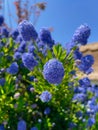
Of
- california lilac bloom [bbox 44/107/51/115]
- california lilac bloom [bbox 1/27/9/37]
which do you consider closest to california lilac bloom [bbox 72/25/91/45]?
california lilac bloom [bbox 44/107/51/115]

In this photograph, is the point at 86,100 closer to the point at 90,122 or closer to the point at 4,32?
the point at 90,122

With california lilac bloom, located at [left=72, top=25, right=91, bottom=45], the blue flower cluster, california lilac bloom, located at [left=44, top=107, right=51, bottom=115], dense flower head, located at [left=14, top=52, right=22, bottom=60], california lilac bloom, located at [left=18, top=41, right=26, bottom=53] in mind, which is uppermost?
california lilac bloom, located at [left=18, top=41, right=26, bottom=53]

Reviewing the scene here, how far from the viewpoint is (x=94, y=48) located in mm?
8336

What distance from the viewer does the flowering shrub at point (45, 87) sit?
2.11 meters

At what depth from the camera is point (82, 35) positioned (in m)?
2.14

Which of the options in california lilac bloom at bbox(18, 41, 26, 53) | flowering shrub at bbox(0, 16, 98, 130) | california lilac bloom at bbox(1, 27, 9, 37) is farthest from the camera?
california lilac bloom at bbox(1, 27, 9, 37)

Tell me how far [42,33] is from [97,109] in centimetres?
83

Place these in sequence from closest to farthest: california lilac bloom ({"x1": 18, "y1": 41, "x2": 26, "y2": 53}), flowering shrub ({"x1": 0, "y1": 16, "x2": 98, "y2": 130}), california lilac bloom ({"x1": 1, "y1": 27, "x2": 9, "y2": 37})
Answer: flowering shrub ({"x1": 0, "y1": 16, "x2": 98, "y2": 130})
california lilac bloom ({"x1": 18, "y1": 41, "x2": 26, "y2": 53})
california lilac bloom ({"x1": 1, "y1": 27, "x2": 9, "y2": 37})

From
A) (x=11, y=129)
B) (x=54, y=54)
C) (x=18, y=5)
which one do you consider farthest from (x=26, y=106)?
(x=18, y=5)

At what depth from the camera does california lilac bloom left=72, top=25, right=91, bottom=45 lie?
2.13 metres

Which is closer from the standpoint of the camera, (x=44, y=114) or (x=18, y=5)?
(x=44, y=114)

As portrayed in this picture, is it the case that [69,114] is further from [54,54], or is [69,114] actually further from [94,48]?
[94,48]

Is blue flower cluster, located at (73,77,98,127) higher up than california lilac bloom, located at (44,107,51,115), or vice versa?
blue flower cluster, located at (73,77,98,127)

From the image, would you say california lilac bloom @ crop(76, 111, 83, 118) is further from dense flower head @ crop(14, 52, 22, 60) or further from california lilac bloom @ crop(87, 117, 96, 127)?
dense flower head @ crop(14, 52, 22, 60)
